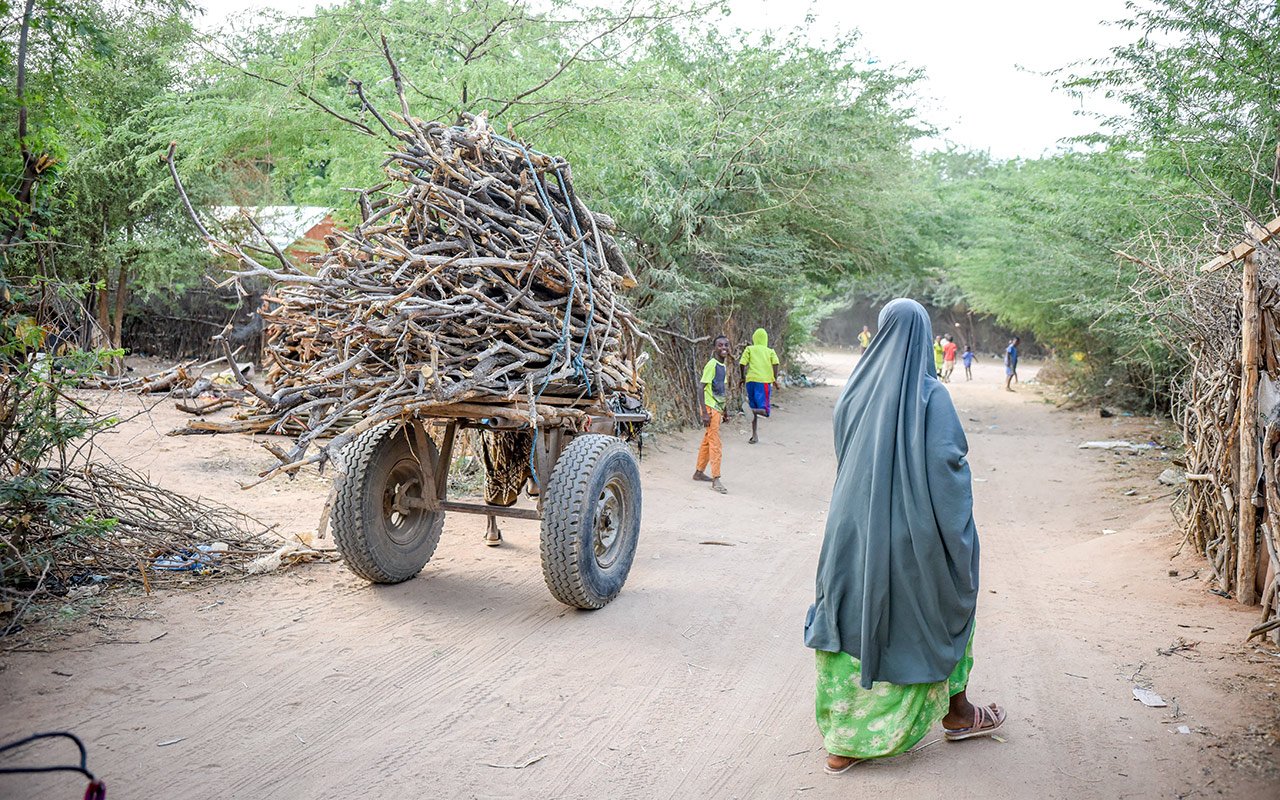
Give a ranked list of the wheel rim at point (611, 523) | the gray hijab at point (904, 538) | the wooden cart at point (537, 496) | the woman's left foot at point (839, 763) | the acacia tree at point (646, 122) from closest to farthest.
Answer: the gray hijab at point (904, 538) < the woman's left foot at point (839, 763) < the wooden cart at point (537, 496) < the wheel rim at point (611, 523) < the acacia tree at point (646, 122)

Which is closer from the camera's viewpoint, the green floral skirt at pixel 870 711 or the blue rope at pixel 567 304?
the green floral skirt at pixel 870 711

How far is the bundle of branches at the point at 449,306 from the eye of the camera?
485cm

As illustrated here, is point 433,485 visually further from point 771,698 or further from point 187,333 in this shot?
point 187,333

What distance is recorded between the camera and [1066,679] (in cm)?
461

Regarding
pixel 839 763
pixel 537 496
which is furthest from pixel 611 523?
pixel 839 763

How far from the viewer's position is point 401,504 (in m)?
5.84

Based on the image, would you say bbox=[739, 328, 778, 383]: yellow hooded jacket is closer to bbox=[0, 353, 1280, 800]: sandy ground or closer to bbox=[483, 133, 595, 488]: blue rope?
bbox=[0, 353, 1280, 800]: sandy ground

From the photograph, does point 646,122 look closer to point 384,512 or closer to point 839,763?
point 384,512

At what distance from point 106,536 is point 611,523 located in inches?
121

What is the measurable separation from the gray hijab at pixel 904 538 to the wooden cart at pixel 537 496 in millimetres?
1974

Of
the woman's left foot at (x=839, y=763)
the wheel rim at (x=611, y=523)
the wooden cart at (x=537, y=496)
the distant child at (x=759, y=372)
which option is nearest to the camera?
the woman's left foot at (x=839, y=763)

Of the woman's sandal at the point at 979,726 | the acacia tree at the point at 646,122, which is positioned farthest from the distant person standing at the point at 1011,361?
the woman's sandal at the point at 979,726

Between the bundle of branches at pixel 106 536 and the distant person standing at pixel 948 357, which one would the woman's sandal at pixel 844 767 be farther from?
the distant person standing at pixel 948 357

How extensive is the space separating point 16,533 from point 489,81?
6.53 meters
